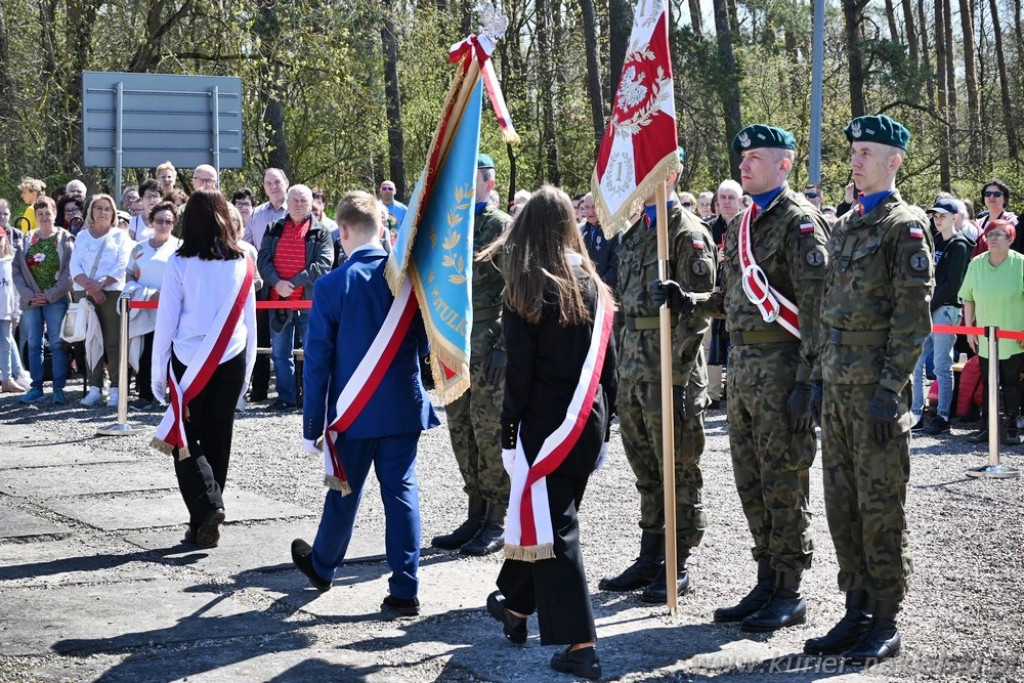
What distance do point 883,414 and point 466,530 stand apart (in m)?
3.07

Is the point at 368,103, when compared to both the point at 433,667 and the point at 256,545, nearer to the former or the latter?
the point at 256,545

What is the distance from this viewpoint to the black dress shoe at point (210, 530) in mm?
7527

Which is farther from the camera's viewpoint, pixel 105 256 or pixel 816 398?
pixel 105 256

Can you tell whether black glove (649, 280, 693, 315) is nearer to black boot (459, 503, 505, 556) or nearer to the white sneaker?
black boot (459, 503, 505, 556)

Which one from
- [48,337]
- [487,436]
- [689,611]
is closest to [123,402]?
[48,337]

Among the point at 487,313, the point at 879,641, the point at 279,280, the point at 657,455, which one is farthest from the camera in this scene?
the point at 279,280

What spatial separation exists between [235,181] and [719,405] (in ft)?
53.9

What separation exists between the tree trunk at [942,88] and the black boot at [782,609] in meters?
24.6

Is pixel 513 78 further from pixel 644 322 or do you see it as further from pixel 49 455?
pixel 644 322

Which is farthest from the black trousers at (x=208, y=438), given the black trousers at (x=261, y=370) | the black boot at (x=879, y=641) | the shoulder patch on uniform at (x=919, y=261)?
the black trousers at (x=261, y=370)

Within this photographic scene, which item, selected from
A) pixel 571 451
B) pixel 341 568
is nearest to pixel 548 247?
pixel 571 451

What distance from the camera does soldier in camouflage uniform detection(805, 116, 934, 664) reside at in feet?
17.9

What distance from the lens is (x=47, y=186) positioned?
949 inches

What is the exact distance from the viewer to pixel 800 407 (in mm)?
5977
